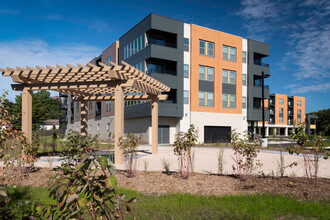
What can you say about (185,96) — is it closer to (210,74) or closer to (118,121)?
(210,74)

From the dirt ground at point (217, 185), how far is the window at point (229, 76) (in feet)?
81.3

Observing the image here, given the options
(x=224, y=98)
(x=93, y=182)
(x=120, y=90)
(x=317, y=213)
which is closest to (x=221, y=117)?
(x=224, y=98)

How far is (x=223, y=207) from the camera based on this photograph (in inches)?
190

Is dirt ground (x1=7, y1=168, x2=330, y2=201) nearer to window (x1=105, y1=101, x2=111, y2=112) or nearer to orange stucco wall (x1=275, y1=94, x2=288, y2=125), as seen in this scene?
window (x1=105, y1=101, x2=111, y2=112)

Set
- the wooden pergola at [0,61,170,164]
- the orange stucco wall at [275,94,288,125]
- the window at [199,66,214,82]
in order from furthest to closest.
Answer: the orange stucco wall at [275,94,288,125] → the window at [199,66,214,82] → the wooden pergola at [0,61,170,164]

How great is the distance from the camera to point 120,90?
10422 mm

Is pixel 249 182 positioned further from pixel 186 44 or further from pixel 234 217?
pixel 186 44

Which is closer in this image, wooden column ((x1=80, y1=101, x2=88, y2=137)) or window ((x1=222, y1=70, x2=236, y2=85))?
wooden column ((x1=80, y1=101, x2=88, y2=137))

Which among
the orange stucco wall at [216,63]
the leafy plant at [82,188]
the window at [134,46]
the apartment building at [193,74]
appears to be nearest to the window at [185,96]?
the apartment building at [193,74]

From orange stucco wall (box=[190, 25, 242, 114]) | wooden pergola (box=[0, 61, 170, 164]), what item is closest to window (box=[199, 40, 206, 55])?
orange stucco wall (box=[190, 25, 242, 114])

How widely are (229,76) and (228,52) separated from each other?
2.93 meters

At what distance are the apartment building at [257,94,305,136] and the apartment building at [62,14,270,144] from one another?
1493 inches

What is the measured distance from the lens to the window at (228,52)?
30781mm

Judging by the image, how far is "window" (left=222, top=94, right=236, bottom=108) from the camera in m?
30.8
